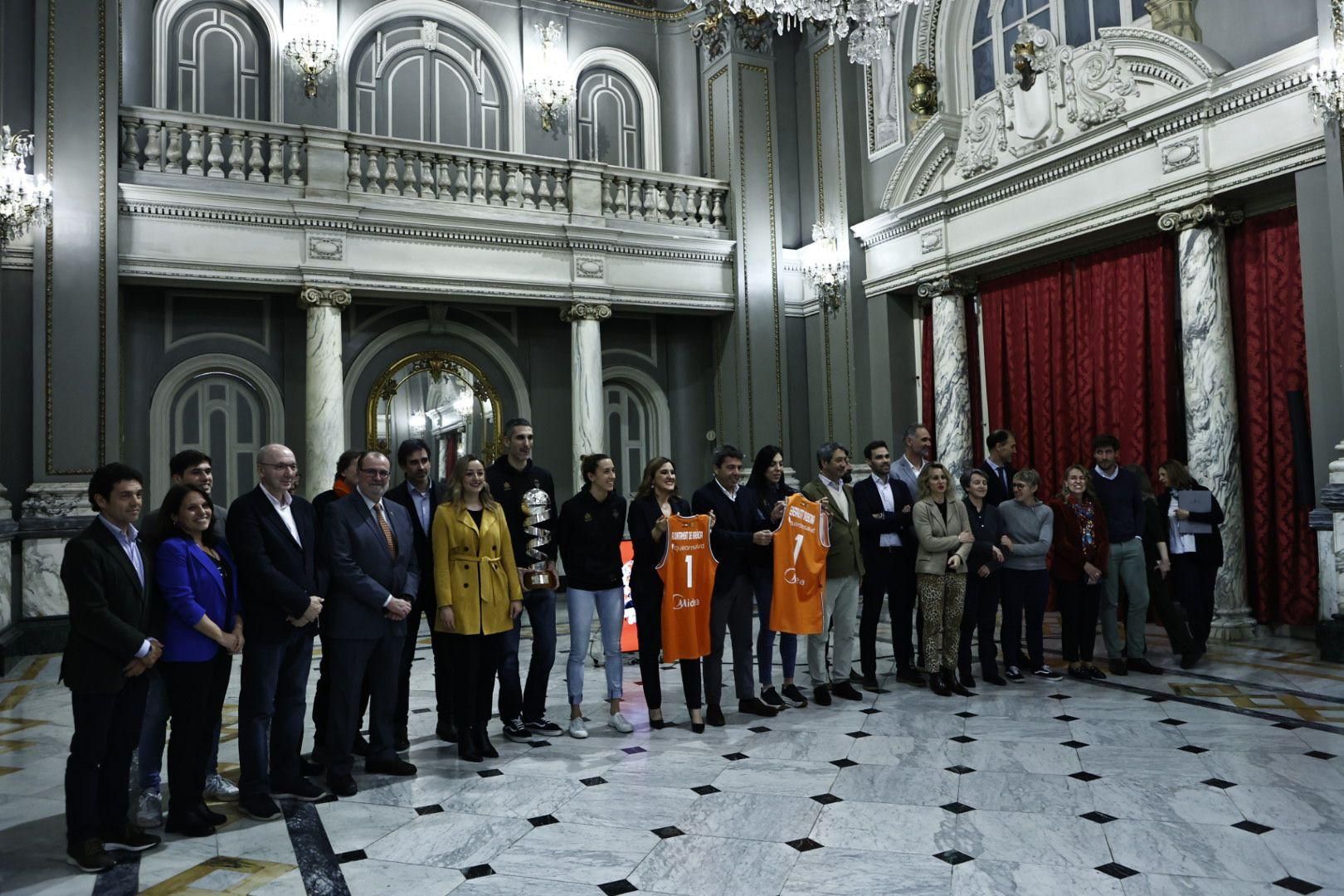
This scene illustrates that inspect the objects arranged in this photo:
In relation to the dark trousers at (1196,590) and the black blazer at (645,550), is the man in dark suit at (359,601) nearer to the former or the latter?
the black blazer at (645,550)

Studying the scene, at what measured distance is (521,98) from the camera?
11.2 m

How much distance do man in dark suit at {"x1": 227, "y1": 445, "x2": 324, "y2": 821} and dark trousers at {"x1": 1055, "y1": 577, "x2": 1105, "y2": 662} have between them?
14.1 ft

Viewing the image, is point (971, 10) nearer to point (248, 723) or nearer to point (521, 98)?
point (521, 98)

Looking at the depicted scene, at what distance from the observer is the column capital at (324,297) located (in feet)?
29.8

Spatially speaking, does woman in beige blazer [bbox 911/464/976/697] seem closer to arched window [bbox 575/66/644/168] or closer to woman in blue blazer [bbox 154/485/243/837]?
woman in blue blazer [bbox 154/485/243/837]

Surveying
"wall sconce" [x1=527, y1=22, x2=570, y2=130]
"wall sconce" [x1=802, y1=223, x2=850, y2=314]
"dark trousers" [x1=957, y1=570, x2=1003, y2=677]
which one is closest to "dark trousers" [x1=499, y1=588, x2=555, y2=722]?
"dark trousers" [x1=957, y1=570, x2=1003, y2=677]

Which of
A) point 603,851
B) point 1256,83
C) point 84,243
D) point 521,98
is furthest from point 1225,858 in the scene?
point 521,98

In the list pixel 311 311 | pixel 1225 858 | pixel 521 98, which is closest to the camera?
pixel 1225 858

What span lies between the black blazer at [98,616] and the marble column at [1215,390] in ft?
22.2

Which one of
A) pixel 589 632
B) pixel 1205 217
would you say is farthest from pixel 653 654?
pixel 1205 217

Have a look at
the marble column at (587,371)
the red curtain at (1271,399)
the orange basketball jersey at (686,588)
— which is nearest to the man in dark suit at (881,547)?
the orange basketball jersey at (686,588)

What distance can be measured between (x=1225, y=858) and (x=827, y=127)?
342 inches

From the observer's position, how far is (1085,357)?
830cm

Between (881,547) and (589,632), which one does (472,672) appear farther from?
(881,547)
